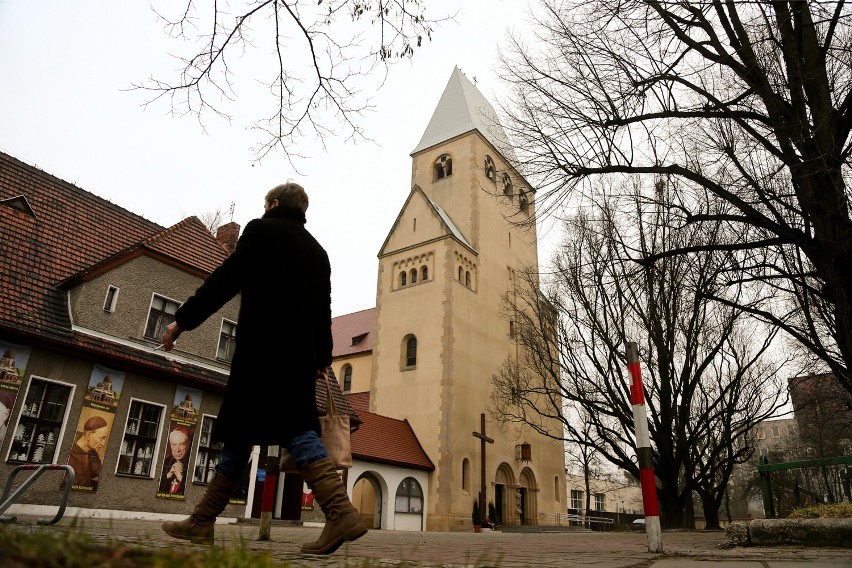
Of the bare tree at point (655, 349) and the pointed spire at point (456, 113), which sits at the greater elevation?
the pointed spire at point (456, 113)

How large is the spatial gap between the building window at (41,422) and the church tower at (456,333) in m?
16.9

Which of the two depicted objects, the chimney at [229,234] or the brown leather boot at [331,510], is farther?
the chimney at [229,234]

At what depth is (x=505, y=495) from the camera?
29203 millimetres

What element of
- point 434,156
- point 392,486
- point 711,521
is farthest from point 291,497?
point 434,156

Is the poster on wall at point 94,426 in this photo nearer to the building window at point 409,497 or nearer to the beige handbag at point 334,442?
the beige handbag at point 334,442

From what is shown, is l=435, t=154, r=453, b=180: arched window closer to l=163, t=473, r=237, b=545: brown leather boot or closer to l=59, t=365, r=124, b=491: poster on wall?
l=59, t=365, r=124, b=491: poster on wall

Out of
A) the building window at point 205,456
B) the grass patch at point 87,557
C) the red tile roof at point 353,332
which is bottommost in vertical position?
the grass patch at point 87,557

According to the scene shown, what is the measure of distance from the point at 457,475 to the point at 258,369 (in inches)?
955

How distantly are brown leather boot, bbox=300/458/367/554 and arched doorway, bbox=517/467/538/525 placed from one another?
28476mm

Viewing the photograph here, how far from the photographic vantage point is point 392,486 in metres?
24.0

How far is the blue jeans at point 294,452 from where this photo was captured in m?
3.47

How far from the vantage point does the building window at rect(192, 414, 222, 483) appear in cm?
1434

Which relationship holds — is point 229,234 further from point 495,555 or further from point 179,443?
point 495,555

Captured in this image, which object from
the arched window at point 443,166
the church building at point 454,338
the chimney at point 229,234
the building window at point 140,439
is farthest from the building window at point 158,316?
the arched window at point 443,166
